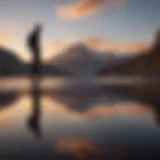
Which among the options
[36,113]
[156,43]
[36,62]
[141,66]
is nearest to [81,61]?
[36,62]

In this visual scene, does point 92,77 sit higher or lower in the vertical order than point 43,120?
higher

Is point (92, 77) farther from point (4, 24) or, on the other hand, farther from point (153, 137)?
point (153, 137)

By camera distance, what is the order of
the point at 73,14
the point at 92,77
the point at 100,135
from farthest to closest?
the point at 92,77, the point at 73,14, the point at 100,135

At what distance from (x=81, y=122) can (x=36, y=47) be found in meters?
0.97

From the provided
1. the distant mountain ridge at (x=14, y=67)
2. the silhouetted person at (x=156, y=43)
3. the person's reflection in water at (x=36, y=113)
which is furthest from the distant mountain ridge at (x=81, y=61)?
the silhouetted person at (x=156, y=43)

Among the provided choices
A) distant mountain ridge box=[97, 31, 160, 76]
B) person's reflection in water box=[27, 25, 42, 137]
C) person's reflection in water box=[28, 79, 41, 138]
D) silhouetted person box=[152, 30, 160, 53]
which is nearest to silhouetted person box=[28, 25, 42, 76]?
person's reflection in water box=[27, 25, 42, 137]

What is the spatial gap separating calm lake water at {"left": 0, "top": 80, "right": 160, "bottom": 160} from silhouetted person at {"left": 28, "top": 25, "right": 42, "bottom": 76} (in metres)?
0.18

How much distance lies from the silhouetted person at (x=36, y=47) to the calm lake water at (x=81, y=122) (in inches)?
7.2

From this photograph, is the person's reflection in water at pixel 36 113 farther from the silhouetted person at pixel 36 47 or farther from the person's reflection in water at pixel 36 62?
the silhouetted person at pixel 36 47

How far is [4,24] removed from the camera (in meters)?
2.34

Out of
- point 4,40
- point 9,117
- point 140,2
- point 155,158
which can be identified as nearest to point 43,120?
point 9,117

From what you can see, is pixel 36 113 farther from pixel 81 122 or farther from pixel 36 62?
pixel 36 62

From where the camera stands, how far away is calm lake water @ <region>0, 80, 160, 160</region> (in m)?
1.20

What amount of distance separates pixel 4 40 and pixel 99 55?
34.0 inches
